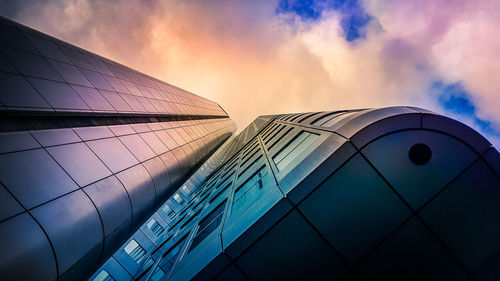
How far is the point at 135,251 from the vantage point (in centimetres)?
1391

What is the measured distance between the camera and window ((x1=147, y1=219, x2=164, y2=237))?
16859 millimetres

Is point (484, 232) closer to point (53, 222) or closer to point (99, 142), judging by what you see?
point (53, 222)

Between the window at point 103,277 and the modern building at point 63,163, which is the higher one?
the modern building at point 63,163

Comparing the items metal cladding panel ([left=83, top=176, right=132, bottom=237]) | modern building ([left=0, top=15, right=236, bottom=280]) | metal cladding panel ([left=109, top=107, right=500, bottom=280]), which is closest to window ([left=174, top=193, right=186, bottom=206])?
modern building ([left=0, top=15, right=236, bottom=280])

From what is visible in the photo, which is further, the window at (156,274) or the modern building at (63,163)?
the window at (156,274)

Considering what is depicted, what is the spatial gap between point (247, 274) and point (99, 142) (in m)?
8.36

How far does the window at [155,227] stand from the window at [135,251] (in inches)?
86.0

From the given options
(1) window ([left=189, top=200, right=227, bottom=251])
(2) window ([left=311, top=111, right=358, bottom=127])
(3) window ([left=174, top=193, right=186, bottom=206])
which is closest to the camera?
(1) window ([left=189, top=200, right=227, bottom=251])

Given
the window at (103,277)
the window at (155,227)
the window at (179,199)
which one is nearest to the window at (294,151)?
the window at (103,277)

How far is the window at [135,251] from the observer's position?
1331cm

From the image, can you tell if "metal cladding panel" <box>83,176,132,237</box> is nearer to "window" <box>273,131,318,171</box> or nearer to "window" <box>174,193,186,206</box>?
"window" <box>273,131,318,171</box>

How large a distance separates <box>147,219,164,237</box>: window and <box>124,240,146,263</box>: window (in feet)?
7.17

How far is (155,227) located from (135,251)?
3.33 m

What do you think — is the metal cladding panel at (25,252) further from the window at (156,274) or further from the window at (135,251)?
the window at (135,251)
